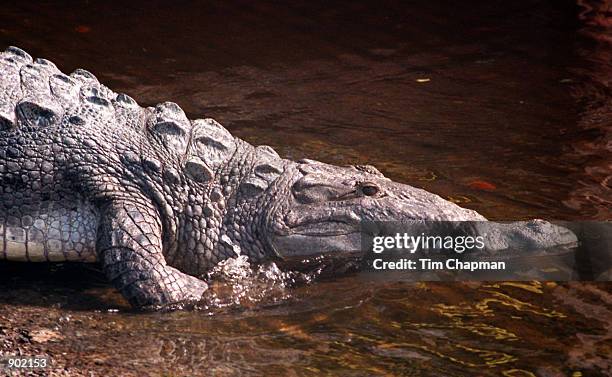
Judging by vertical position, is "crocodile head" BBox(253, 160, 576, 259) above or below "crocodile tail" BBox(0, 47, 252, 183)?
below

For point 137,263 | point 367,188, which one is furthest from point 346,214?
point 137,263

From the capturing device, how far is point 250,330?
195 inches

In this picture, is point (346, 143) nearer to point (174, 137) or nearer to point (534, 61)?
point (174, 137)

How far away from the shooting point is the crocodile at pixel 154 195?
5352 millimetres

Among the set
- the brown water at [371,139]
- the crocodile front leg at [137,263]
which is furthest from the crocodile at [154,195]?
the brown water at [371,139]

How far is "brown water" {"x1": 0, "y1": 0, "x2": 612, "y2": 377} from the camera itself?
15.6ft

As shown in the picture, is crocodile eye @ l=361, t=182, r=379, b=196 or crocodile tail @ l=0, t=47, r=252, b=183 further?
crocodile eye @ l=361, t=182, r=379, b=196

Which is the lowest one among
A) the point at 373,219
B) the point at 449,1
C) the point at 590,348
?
the point at 590,348

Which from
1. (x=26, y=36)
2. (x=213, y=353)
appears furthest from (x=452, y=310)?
(x=26, y=36)

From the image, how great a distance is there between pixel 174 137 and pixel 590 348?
2580mm

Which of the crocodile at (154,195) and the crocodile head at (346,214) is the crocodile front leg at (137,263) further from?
the crocodile head at (346,214)

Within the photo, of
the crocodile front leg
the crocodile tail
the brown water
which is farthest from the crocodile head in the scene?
the crocodile front leg

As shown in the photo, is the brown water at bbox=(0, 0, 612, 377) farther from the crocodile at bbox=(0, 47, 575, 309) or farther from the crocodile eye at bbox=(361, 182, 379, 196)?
the crocodile eye at bbox=(361, 182, 379, 196)

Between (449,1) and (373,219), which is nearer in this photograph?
(373,219)
